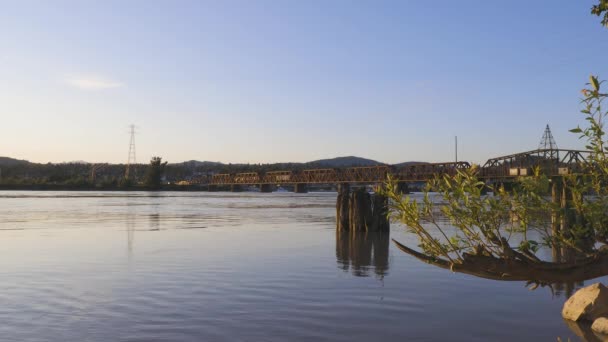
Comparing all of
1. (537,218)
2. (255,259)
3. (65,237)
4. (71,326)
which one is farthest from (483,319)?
(65,237)

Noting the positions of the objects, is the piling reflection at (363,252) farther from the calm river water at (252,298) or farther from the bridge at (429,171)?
the bridge at (429,171)

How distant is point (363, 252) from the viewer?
22.8m

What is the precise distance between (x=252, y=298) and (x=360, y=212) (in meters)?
17.2

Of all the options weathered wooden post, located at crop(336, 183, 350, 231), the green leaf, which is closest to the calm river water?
the green leaf

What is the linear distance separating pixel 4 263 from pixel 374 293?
1251 cm

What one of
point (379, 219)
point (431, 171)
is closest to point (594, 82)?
point (379, 219)

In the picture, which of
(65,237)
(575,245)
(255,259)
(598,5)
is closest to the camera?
(575,245)

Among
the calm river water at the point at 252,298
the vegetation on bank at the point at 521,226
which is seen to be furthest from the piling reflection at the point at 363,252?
the vegetation on bank at the point at 521,226

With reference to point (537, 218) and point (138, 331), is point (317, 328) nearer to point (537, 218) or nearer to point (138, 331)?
point (138, 331)

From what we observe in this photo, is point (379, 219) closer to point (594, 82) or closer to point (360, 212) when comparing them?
point (360, 212)

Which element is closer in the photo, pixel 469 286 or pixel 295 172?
pixel 469 286

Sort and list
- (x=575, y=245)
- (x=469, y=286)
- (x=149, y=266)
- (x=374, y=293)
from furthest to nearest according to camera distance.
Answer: (x=149, y=266) → (x=469, y=286) → (x=374, y=293) → (x=575, y=245)

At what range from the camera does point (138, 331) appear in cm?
1006

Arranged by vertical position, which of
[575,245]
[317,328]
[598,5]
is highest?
[598,5]
